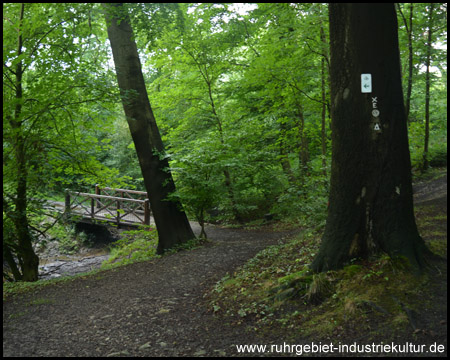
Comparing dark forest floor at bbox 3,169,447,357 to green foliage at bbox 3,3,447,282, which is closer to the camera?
dark forest floor at bbox 3,169,447,357

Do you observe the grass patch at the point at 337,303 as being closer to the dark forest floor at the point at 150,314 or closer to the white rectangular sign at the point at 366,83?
the dark forest floor at the point at 150,314

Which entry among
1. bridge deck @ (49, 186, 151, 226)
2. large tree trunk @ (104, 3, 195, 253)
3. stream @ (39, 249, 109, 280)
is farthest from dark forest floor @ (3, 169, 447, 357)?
bridge deck @ (49, 186, 151, 226)

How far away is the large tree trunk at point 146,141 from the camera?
26.0 feet

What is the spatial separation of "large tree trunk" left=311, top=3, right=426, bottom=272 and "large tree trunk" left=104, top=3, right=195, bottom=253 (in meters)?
5.11

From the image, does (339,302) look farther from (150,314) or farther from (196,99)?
(196,99)

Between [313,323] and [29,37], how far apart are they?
6196mm

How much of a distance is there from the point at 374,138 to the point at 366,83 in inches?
20.8

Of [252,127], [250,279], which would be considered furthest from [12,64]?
[252,127]

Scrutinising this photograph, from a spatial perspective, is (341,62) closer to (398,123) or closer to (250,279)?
(398,123)

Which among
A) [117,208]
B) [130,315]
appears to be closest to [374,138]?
[130,315]

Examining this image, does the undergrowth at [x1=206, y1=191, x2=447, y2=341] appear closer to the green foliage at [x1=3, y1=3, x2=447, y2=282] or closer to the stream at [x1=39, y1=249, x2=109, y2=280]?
the green foliage at [x1=3, y1=3, x2=447, y2=282]

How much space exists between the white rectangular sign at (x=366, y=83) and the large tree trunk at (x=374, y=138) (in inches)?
1.3

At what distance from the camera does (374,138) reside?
3432 mm

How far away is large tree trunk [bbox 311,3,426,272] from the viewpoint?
3.40 metres
